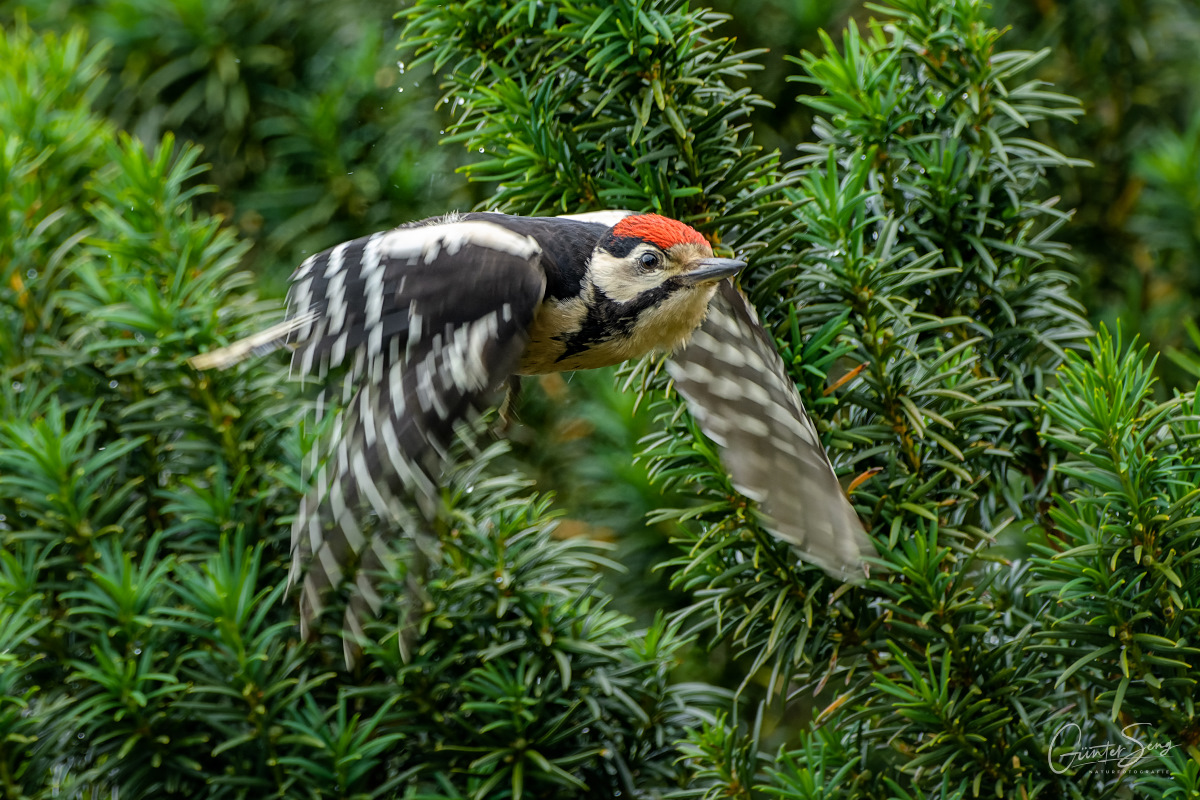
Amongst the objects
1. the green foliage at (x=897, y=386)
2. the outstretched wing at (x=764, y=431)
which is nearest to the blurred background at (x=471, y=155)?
the outstretched wing at (x=764, y=431)

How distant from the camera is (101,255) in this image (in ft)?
5.32

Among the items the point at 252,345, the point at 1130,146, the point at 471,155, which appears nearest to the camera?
the point at 252,345

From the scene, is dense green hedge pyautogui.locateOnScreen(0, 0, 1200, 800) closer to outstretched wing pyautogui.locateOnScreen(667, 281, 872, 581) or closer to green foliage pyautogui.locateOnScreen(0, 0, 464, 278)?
outstretched wing pyautogui.locateOnScreen(667, 281, 872, 581)

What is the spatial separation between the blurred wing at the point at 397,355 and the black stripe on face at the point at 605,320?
5.6 inches

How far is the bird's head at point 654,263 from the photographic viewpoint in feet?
4.46

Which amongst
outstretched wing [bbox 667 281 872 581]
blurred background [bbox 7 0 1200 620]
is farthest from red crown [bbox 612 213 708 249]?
blurred background [bbox 7 0 1200 620]

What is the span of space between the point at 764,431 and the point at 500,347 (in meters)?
0.45

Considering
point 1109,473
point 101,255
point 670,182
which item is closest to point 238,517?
point 101,255

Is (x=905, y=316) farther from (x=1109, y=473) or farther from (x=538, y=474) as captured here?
(x=538, y=474)

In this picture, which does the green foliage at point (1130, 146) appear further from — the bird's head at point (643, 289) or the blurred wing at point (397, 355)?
the blurred wing at point (397, 355)

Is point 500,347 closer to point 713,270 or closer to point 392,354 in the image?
point 392,354

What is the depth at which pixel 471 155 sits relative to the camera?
2.13 meters

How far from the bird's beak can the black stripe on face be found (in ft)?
0.42

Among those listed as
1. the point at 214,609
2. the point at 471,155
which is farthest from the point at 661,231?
the point at 471,155
